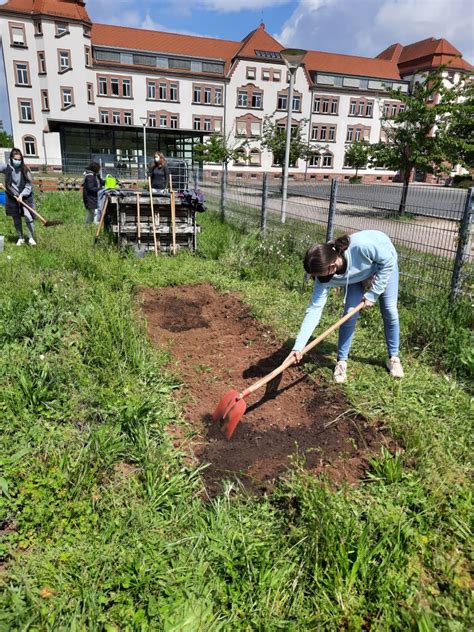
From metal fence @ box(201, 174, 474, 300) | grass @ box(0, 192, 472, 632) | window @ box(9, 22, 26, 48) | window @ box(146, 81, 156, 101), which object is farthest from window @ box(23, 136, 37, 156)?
grass @ box(0, 192, 472, 632)

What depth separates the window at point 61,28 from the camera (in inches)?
1415

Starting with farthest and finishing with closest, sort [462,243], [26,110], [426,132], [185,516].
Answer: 1. [26,110]
2. [426,132]
3. [462,243]
4. [185,516]

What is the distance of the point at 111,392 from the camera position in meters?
3.55

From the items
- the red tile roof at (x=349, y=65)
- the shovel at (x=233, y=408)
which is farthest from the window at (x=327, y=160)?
the shovel at (x=233, y=408)

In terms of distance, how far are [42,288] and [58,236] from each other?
3912 millimetres

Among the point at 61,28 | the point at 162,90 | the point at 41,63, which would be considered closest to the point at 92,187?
the point at 41,63

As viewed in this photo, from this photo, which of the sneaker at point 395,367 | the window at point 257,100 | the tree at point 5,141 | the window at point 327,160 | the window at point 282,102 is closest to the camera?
the sneaker at point 395,367

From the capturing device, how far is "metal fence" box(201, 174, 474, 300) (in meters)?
5.12

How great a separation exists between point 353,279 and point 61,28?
42.0 m

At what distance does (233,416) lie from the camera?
3221 millimetres

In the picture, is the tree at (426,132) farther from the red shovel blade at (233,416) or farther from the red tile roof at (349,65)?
the red tile roof at (349,65)

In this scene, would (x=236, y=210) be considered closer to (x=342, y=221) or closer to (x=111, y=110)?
(x=342, y=221)

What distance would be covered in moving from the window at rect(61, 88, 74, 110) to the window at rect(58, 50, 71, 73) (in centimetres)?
147

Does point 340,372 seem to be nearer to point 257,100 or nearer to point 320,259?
point 320,259
